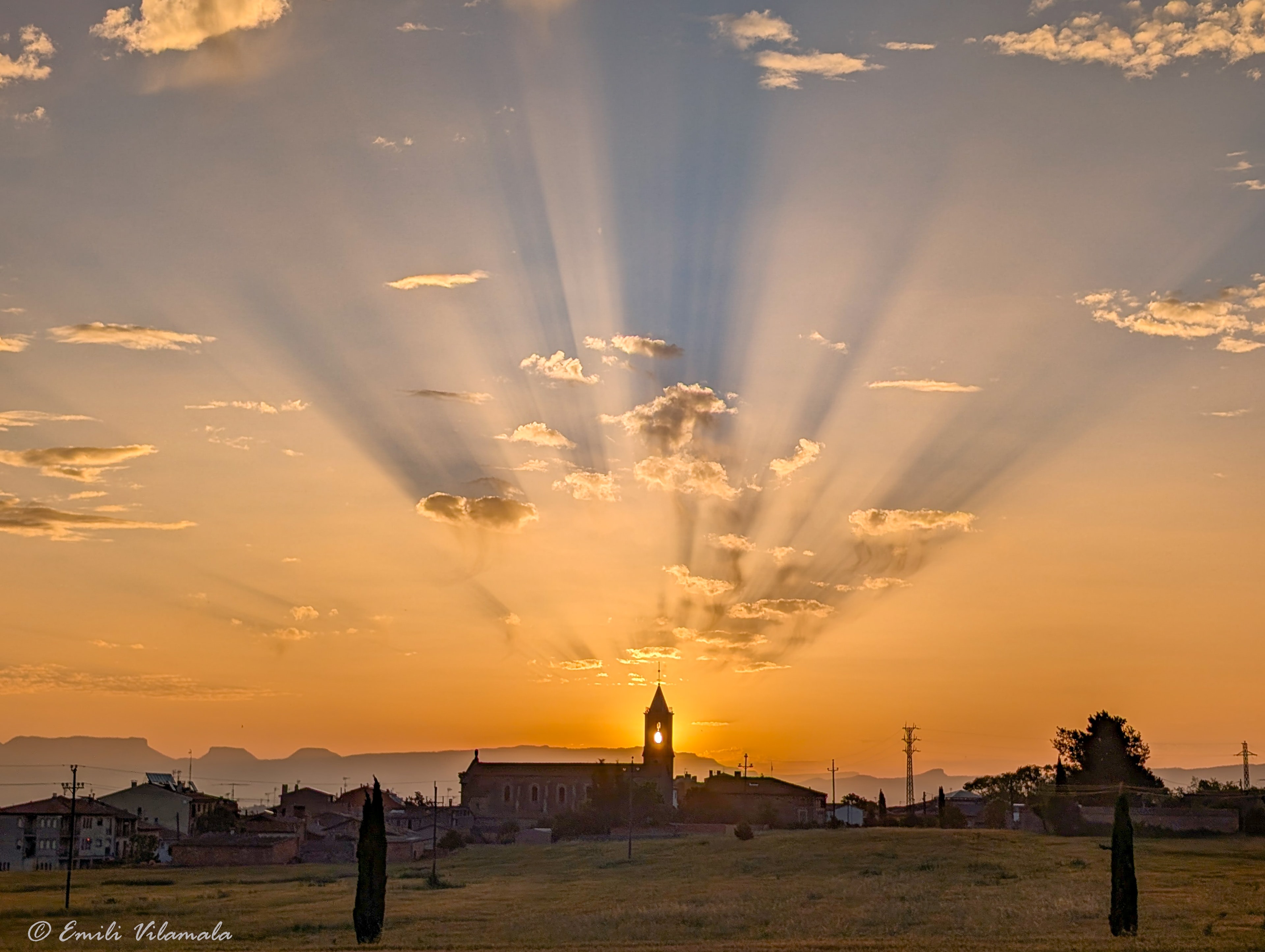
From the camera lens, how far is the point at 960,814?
406 ft

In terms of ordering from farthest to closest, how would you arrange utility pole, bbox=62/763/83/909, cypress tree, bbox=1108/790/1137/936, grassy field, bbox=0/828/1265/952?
utility pole, bbox=62/763/83/909 < grassy field, bbox=0/828/1265/952 < cypress tree, bbox=1108/790/1137/936

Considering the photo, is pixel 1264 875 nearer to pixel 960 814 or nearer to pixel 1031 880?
pixel 1031 880

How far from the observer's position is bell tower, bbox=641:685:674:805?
160m

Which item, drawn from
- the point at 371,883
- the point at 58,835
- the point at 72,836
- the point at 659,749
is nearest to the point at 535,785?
the point at 659,749

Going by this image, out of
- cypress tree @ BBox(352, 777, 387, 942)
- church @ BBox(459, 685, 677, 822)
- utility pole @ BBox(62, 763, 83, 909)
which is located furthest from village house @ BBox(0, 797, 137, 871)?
cypress tree @ BBox(352, 777, 387, 942)

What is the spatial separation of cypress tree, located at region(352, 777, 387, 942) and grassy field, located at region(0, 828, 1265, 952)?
887 mm

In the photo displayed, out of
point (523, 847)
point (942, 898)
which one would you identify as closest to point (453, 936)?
point (942, 898)

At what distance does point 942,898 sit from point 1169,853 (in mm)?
32413

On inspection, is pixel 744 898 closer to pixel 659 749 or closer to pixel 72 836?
pixel 72 836

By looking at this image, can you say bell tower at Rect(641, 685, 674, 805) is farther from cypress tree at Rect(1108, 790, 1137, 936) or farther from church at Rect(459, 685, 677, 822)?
cypress tree at Rect(1108, 790, 1137, 936)

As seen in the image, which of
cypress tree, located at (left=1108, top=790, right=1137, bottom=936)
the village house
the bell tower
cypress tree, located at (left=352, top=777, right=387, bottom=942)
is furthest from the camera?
the bell tower

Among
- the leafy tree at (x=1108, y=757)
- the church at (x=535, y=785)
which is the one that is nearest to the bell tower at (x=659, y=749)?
the church at (x=535, y=785)

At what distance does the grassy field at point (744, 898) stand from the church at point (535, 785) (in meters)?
59.2

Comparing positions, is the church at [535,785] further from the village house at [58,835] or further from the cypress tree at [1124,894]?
the cypress tree at [1124,894]
